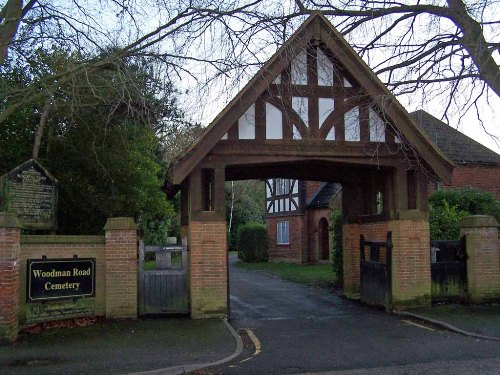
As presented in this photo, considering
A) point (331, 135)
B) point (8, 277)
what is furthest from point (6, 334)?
point (331, 135)

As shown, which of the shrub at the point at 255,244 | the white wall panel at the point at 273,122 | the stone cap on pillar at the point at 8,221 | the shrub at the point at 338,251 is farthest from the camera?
the shrub at the point at 255,244

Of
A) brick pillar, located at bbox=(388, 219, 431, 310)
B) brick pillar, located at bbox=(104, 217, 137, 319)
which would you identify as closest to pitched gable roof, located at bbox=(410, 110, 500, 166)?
brick pillar, located at bbox=(388, 219, 431, 310)

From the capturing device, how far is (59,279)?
11.4 m

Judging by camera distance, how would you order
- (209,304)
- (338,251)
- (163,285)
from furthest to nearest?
(338,251)
(163,285)
(209,304)

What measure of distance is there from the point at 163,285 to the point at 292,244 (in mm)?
22818

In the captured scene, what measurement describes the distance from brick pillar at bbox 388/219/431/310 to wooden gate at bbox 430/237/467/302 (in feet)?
1.38

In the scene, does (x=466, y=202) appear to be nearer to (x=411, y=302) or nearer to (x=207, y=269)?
(x=411, y=302)

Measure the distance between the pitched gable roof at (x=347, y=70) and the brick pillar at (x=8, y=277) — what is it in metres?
3.49

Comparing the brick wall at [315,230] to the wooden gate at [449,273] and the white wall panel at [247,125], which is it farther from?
the white wall panel at [247,125]

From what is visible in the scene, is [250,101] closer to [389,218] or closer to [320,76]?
[320,76]

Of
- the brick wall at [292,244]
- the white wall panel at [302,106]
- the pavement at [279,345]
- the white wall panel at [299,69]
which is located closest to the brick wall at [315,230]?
the brick wall at [292,244]

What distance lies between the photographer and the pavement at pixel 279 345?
26.8 feet

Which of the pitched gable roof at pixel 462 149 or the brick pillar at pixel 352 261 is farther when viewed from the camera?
the pitched gable roof at pixel 462 149

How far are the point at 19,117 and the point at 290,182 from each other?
902 inches
